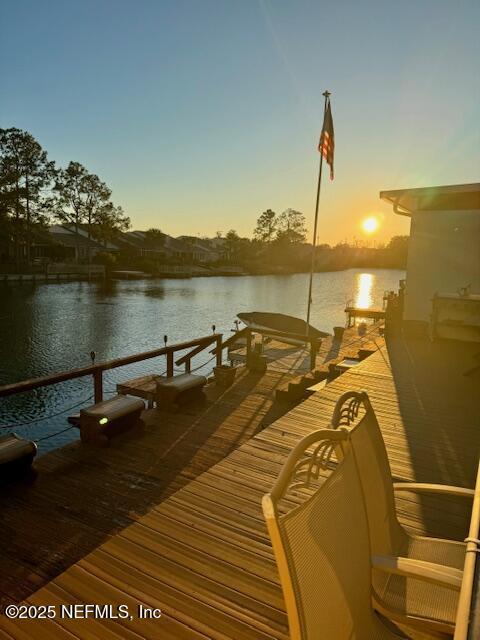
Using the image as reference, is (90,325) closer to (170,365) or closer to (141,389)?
(141,389)

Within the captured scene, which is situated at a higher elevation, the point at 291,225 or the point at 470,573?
the point at 291,225

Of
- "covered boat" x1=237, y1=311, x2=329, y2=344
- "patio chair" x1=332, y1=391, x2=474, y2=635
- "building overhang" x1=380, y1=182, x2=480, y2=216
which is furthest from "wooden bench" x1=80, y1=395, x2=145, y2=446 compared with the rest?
"covered boat" x1=237, y1=311, x2=329, y2=344

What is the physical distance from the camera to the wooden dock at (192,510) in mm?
2402

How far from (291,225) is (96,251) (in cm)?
6570

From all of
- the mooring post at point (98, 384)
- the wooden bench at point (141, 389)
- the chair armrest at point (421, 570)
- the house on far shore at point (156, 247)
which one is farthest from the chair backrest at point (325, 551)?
the house on far shore at point (156, 247)

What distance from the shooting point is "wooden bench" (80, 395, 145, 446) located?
5.83 m

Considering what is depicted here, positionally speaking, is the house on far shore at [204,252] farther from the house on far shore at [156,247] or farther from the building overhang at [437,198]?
the building overhang at [437,198]

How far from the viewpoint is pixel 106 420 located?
5852mm

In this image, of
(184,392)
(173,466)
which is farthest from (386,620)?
(184,392)

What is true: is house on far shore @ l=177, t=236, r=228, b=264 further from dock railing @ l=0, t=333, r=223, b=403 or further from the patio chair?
the patio chair

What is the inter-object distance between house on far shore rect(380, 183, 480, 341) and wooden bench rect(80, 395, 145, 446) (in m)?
8.45

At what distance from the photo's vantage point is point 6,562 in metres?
3.49

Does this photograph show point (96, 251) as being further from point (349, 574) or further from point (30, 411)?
point (349, 574)

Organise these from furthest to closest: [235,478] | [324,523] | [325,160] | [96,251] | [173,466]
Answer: [96,251]
[325,160]
[173,466]
[235,478]
[324,523]
